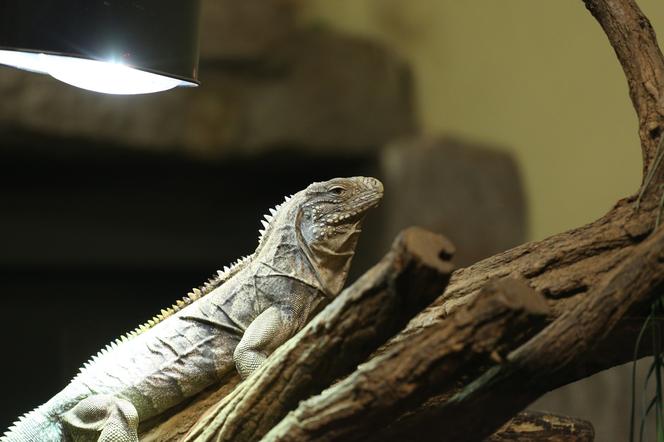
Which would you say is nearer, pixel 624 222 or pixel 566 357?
pixel 566 357

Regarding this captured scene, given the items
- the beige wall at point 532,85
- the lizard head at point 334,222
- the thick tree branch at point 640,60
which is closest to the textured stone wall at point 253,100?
the beige wall at point 532,85

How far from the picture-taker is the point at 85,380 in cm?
306

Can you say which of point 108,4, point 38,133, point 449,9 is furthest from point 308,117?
point 108,4

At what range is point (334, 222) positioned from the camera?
3.15 metres

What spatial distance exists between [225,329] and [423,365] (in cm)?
124

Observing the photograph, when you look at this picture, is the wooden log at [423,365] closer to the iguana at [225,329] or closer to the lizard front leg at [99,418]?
the iguana at [225,329]

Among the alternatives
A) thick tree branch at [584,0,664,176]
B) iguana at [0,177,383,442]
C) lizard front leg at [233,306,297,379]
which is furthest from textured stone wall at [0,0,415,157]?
thick tree branch at [584,0,664,176]

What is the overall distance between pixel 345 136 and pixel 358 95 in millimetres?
418

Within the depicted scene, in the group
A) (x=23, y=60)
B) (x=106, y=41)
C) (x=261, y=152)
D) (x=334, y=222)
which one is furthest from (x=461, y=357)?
(x=261, y=152)

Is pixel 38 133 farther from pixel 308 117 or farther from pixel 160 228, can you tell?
pixel 308 117

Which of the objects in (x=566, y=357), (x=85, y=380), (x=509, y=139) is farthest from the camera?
(x=509, y=139)

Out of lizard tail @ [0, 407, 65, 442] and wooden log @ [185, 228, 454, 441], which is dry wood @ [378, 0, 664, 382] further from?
lizard tail @ [0, 407, 65, 442]

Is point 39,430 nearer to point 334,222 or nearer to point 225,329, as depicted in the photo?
point 225,329

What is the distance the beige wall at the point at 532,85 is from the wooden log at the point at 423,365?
8.84ft
